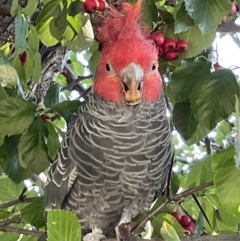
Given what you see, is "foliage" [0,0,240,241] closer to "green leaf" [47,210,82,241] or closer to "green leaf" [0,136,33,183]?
"green leaf" [0,136,33,183]

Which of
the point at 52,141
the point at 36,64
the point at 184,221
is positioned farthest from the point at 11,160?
the point at 184,221

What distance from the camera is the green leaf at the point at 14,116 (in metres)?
1.07

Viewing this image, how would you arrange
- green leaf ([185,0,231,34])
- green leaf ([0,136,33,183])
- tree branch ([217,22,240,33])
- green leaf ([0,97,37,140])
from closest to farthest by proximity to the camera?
green leaf ([185,0,231,34]), green leaf ([0,97,37,140]), green leaf ([0,136,33,183]), tree branch ([217,22,240,33])

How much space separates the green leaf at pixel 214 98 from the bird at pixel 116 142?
0.12 metres

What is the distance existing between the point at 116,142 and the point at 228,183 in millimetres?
348

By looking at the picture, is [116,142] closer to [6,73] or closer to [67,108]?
[67,108]

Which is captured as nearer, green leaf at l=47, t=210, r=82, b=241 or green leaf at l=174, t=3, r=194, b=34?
green leaf at l=47, t=210, r=82, b=241

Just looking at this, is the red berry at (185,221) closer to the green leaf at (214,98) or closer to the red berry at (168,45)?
the green leaf at (214,98)

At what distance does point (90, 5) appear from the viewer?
1.09m

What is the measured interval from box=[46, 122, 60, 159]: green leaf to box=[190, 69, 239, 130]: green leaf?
35cm

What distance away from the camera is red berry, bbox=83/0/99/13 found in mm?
Result: 1082

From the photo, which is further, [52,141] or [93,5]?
[52,141]

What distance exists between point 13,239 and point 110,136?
395 mm

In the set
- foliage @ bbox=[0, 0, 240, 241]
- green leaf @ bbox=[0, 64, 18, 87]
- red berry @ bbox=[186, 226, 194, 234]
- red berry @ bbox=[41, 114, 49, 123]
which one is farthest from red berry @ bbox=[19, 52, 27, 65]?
red berry @ bbox=[186, 226, 194, 234]
